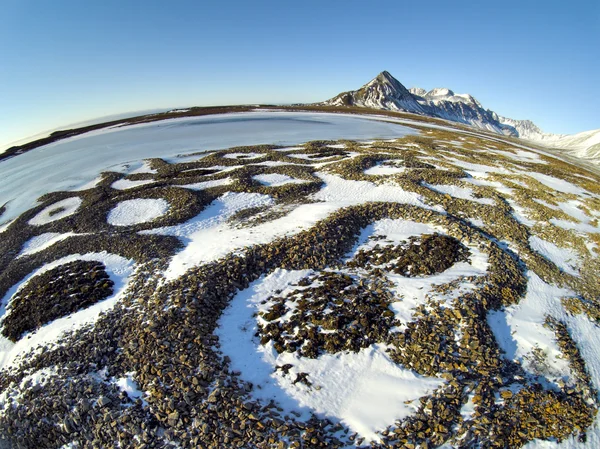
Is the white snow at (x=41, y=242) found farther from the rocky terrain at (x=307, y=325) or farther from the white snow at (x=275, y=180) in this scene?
the white snow at (x=275, y=180)

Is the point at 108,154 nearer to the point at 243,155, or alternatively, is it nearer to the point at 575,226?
the point at 243,155

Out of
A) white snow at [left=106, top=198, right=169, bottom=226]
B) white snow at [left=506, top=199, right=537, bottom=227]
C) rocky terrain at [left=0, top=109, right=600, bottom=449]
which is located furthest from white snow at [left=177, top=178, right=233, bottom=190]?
white snow at [left=506, top=199, right=537, bottom=227]

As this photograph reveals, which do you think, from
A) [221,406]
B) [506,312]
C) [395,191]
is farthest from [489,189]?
[221,406]

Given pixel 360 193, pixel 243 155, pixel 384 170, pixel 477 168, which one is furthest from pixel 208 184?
pixel 477 168

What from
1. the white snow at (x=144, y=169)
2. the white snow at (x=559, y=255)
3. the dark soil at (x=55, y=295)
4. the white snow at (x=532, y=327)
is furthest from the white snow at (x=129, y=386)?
the white snow at (x=144, y=169)

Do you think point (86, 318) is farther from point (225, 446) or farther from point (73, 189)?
point (73, 189)

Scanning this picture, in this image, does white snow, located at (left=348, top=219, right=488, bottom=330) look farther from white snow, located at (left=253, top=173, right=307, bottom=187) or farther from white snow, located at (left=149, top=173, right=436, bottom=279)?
white snow, located at (left=253, top=173, right=307, bottom=187)
